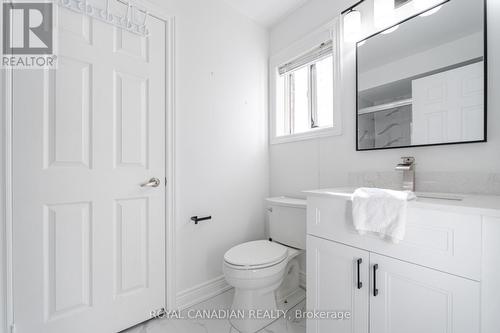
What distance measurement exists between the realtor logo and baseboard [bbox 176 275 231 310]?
1.62 m

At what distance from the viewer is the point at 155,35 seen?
1.49 metres

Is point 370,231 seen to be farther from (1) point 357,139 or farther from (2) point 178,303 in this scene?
(2) point 178,303

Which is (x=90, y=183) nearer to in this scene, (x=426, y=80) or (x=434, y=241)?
(x=434, y=241)

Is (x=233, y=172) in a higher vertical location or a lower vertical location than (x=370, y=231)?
higher

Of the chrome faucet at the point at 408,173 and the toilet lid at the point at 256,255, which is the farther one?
the toilet lid at the point at 256,255

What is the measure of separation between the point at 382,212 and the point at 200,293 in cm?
144

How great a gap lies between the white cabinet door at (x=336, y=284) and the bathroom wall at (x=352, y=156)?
1.88ft

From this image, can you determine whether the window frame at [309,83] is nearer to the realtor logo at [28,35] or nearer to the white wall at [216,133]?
the white wall at [216,133]

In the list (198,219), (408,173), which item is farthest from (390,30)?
(198,219)

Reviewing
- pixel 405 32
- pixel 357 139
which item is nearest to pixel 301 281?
pixel 357 139

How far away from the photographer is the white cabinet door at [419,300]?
2.43 ft

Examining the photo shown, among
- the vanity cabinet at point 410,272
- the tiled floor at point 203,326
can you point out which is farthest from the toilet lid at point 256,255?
the tiled floor at point 203,326

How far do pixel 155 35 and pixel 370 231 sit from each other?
172cm

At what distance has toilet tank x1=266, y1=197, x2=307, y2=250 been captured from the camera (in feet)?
5.38
